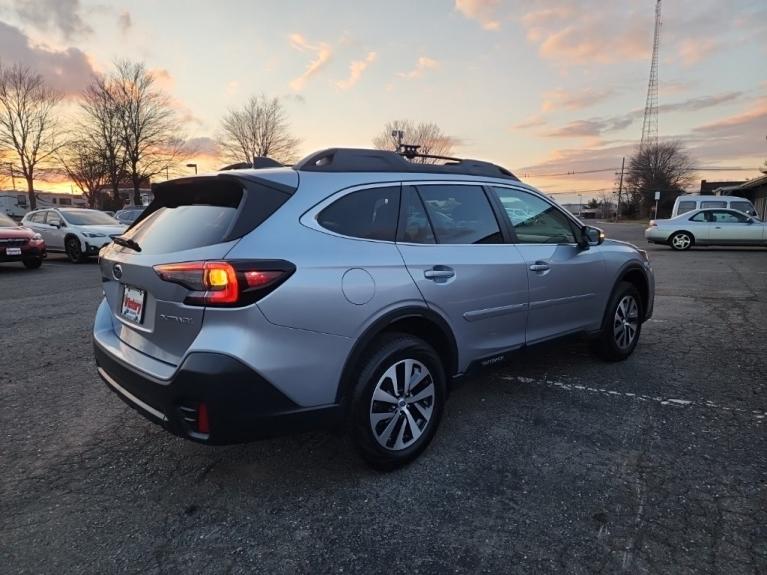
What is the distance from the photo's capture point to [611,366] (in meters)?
4.63

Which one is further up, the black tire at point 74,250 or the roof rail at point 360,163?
the roof rail at point 360,163

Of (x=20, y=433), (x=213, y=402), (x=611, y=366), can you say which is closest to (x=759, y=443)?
(x=611, y=366)

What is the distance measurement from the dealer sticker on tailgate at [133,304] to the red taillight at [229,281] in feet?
1.54

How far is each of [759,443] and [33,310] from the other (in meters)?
8.55

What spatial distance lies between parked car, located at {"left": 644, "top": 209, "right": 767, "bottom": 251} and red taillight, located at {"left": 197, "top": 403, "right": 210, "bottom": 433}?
19.6m

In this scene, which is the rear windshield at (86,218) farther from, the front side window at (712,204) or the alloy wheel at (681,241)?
the front side window at (712,204)

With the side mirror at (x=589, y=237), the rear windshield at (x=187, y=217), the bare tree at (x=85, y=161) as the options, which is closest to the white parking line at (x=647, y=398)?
the side mirror at (x=589, y=237)

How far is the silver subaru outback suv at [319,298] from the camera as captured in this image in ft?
7.38

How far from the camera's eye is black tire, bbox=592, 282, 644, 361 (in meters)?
4.50

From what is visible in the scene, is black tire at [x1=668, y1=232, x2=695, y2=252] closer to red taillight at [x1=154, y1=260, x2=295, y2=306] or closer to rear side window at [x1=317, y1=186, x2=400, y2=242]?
rear side window at [x1=317, y1=186, x2=400, y2=242]

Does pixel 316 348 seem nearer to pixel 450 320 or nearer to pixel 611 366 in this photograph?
pixel 450 320

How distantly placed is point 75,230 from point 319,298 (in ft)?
47.6

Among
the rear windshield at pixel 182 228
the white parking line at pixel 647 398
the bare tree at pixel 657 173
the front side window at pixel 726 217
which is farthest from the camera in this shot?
the bare tree at pixel 657 173

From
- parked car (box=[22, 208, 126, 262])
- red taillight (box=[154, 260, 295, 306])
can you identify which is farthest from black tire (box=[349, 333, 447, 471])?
parked car (box=[22, 208, 126, 262])
